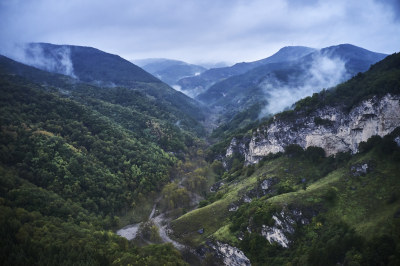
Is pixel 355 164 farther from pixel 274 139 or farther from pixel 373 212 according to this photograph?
pixel 274 139

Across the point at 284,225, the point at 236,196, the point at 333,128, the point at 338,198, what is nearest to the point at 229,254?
the point at 284,225

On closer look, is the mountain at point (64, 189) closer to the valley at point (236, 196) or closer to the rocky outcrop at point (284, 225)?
the valley at point (236, 196)

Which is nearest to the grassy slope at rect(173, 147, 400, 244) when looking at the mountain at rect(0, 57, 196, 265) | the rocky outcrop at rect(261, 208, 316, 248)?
the rocky outcrop at rect(261, 208, 316, 248)

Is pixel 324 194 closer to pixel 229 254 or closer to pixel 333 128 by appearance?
pixel 333 128

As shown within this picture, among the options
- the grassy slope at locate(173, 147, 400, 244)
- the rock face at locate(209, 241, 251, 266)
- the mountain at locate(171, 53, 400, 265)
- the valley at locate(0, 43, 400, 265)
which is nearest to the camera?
the mountain at locate(171, 53, 400, 265)

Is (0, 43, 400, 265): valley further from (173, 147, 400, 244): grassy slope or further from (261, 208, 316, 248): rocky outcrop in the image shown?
(173, 147, 400, 244): grassy slope
